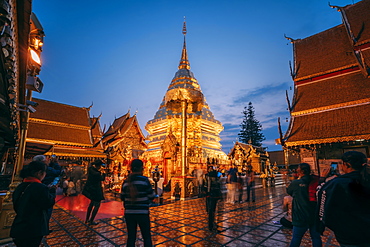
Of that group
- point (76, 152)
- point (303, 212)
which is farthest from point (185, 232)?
point (76, 152)

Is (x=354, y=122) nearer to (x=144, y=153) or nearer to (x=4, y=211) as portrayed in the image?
(x=4, y=211)

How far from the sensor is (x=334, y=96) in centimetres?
999

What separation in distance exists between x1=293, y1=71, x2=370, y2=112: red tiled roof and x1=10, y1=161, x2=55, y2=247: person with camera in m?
12.0

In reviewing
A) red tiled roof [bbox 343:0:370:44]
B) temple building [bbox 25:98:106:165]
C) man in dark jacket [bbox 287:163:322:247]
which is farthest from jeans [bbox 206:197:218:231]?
temple building [bbox 25:98:106:165]

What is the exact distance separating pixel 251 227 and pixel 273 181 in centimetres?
1441

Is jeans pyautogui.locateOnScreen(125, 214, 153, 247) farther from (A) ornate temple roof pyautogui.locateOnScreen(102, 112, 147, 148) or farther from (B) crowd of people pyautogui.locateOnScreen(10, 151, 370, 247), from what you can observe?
(A) ornate temple roof pyautogui.locateOnScreen(102, 112, 147, 148)

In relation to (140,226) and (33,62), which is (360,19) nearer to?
(140,226)

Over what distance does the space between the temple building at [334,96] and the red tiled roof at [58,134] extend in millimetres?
17812

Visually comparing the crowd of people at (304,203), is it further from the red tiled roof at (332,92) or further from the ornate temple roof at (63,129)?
the ornate temple roof at (63,129)

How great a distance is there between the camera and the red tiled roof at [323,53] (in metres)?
10.7

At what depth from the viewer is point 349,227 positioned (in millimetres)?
1801

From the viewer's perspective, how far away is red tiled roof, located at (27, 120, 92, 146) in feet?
55.2

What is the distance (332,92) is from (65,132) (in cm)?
2158

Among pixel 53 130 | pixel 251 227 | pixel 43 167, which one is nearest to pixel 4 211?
pixel 43 167
